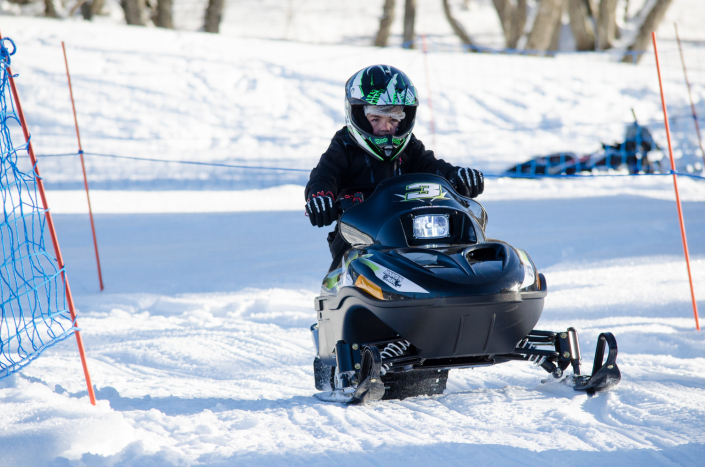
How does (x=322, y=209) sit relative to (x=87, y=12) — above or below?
below

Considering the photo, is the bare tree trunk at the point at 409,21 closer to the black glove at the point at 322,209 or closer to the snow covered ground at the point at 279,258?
the snow covered ground at the point at 279,258

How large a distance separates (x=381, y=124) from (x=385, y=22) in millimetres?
22855

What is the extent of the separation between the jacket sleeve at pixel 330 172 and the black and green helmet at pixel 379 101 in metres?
0.13

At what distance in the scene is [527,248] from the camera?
836 cm

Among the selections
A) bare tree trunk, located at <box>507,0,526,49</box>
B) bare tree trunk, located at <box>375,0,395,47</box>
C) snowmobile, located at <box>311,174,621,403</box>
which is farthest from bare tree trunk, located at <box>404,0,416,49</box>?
snowmobile, located at <box>311,174,621,403</box>

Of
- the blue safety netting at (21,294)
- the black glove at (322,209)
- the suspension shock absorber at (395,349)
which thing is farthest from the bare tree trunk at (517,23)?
the suspension shock absorber at (395,349)

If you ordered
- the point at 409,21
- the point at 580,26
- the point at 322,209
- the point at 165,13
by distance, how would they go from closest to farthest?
Answer: the point at 322,209 < the point at 165,13 < the point at 580,26 < the point at 409,21

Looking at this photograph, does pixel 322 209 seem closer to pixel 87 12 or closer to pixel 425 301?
pixel 425 301

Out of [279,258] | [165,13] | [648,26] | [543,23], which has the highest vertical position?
[165,13]

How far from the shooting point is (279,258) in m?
8.45

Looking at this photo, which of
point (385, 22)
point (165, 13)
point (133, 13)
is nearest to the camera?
point (133, 13)

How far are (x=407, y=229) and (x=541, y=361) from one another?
95cm

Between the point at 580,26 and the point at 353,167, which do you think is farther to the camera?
the point at 580,26

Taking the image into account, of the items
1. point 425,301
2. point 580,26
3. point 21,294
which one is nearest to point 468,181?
point 425,301
